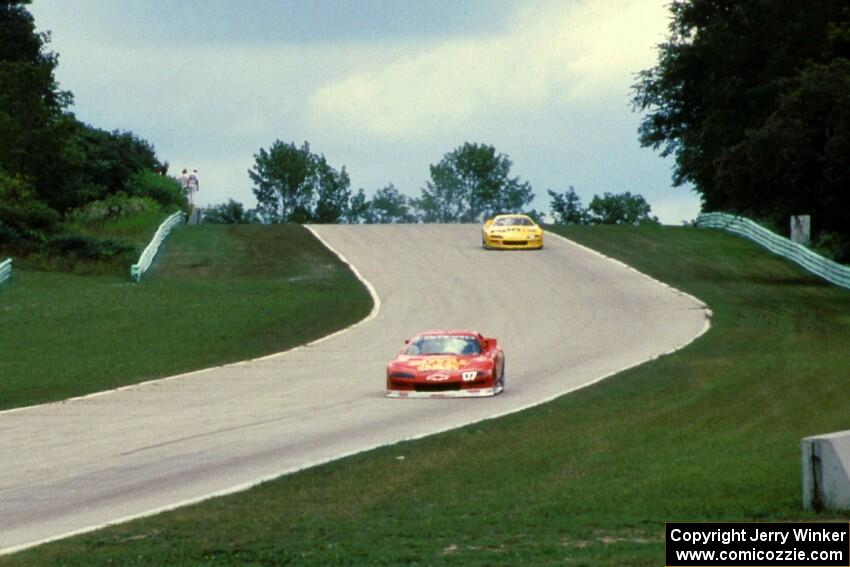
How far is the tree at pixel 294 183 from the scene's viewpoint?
572 feet

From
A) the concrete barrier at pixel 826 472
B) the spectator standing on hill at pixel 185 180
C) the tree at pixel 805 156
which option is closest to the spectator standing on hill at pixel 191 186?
the spectator standing on hill at pixel 185 180

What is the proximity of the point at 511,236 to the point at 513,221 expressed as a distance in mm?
1710

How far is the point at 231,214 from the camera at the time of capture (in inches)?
6270

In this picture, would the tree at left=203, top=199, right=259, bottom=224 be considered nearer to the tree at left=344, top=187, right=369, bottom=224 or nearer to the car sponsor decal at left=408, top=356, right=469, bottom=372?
the tree at left=344, top=187, right=369, bottom=224

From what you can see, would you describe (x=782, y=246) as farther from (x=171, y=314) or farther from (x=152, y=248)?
(x=171, y=314)

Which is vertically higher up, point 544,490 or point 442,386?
point 442,386

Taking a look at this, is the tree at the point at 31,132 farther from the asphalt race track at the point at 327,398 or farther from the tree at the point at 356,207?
the tree at the point at 356,207

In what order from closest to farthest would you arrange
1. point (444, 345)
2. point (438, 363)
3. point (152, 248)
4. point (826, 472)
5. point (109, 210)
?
1. point (826, 472)
2. point (438, 363)
3. point (444, 345)
4. point (152, 248)
5. point (109, 210)

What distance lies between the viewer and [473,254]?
216ft

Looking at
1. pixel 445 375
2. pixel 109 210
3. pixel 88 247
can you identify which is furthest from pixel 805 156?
pixel 109 210

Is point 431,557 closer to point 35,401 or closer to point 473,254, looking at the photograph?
point 35,401

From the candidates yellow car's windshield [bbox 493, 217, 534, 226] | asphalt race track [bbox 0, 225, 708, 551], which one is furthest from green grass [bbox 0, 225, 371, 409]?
yellow car's windshield [bbox 493, 217, 534, 226]

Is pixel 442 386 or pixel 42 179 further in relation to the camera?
pixel 42 179

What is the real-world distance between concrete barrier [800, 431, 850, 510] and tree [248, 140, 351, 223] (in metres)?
159
